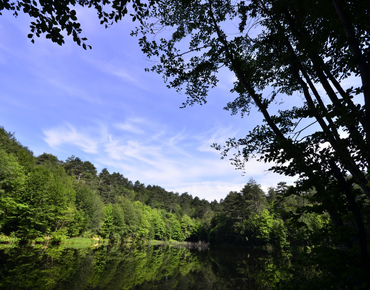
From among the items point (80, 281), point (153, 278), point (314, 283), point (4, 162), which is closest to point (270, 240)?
point (153, 278)

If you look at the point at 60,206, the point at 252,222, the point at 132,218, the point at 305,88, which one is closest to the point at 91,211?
the point at 60,206

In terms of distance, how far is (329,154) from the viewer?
12.8 feet

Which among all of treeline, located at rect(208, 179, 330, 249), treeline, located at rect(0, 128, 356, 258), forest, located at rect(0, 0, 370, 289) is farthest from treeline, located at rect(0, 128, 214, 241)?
forest, located at rect(0, 0, 370, 289)

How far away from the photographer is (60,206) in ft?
108

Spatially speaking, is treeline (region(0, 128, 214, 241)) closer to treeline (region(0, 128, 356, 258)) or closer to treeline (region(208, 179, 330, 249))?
treeline (region(0, 128, 356, 258))

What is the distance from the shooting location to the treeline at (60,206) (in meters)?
27.8

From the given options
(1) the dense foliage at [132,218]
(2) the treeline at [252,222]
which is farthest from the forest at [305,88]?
(2) the treeline at [252,222]

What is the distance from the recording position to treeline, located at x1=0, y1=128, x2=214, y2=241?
2776cm

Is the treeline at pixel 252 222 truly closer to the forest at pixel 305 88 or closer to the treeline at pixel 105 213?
the treeline at pixel 105 213

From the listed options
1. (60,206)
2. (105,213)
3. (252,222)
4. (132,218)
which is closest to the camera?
(60,206)

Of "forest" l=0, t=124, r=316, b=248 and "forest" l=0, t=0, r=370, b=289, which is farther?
"forest" l=0, t=124, r=316, b=248

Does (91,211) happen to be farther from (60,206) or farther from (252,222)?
(252,222)

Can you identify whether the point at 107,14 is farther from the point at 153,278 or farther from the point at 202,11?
the point at 153,278

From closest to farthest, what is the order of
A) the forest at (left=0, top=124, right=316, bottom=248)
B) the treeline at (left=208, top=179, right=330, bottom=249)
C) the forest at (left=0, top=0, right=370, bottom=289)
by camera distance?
the forest at (left=0, top=0, right=370, bottom=289) → the forest at (left=0, top=124, right=316, bottom=248) → the treeline at (left=208, top=179, right=330, bottom=249)
